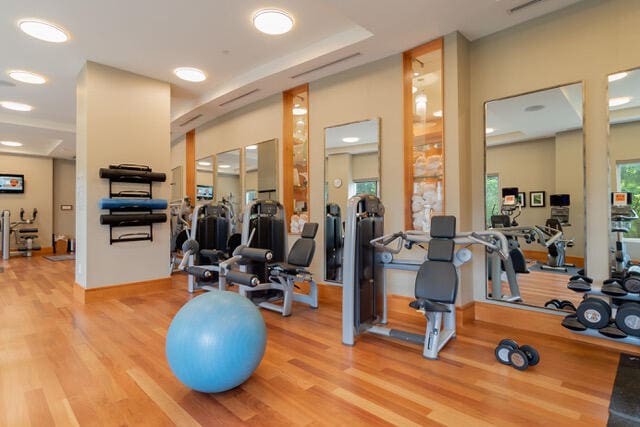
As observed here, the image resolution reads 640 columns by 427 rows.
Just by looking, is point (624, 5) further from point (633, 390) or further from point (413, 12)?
point (633, 390)

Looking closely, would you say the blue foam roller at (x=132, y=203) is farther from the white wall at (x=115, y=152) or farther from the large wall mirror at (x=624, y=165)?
the large wall mirror at (x=624, y=165)

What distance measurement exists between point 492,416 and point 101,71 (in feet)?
17.6

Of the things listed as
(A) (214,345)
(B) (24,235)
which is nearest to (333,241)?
(A) (214,345)

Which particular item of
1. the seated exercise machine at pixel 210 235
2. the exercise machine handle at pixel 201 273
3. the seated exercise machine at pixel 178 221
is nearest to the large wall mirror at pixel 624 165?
the exercise machine handle at pixel 201 273

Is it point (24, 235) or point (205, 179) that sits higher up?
point (205, 179)

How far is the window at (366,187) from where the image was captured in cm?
406

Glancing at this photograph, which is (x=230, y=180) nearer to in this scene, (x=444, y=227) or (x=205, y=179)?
(x=205, y=179)

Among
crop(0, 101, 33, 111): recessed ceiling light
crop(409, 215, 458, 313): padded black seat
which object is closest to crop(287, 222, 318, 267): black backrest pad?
crop(409, 215, 458, 313): padded black seat

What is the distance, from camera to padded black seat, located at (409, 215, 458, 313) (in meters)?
2.61

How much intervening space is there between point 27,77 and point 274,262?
4.29m

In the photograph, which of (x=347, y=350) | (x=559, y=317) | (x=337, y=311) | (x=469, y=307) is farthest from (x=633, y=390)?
(x=337, y=311)

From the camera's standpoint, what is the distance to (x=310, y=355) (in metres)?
2.69

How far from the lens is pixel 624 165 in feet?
9.14

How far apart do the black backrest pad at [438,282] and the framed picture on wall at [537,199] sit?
47.6 inches
